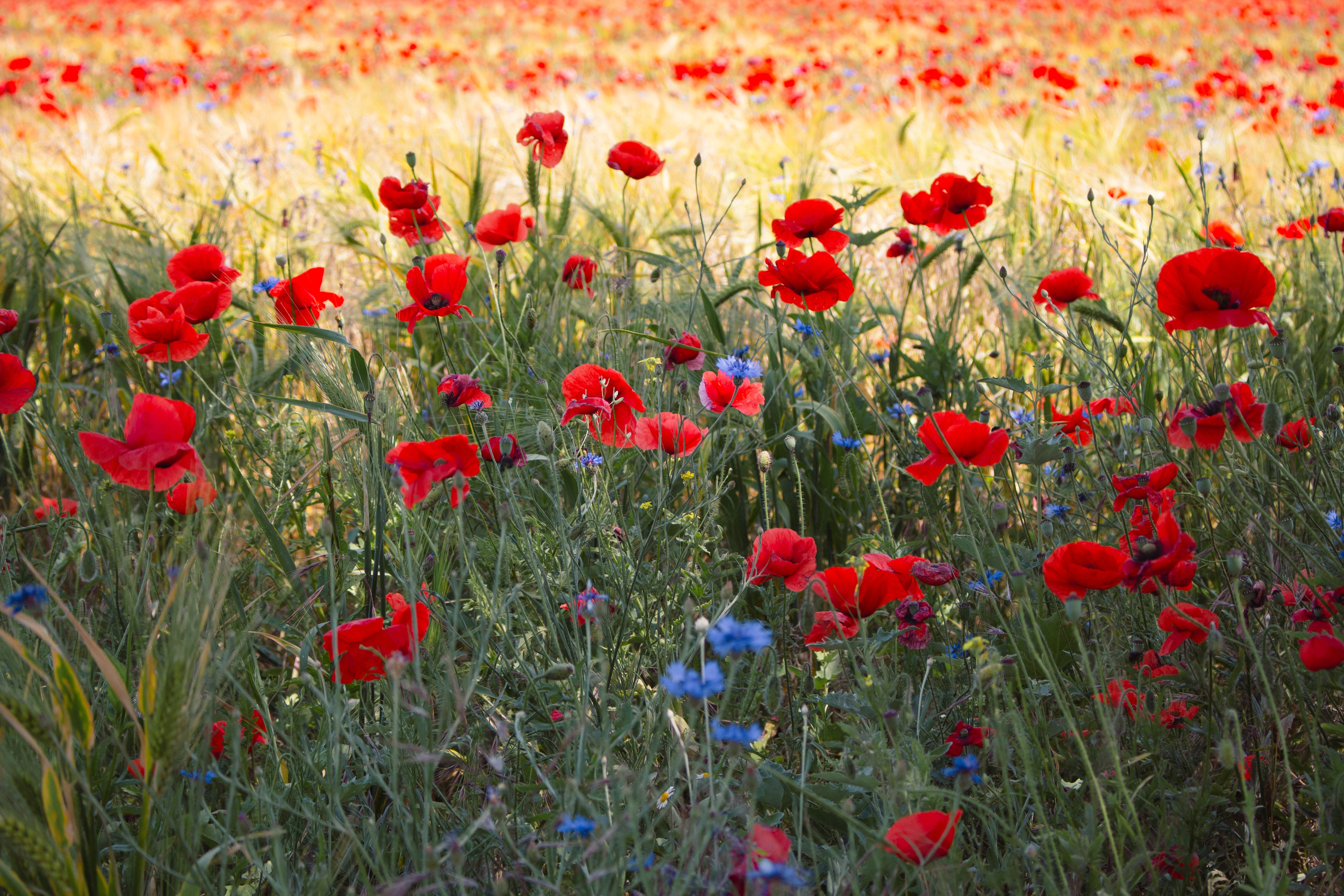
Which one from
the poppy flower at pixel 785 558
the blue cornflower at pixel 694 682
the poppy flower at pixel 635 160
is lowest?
the poppy flower at pixel 785 558

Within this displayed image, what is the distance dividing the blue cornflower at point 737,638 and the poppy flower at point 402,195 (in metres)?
1.18

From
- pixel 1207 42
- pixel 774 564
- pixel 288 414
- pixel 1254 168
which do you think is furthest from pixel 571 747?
pixel 1207 42

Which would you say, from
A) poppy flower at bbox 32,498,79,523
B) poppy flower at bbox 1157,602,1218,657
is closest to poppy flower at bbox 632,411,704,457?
poppy flower at bbox 1157,602,1218,657

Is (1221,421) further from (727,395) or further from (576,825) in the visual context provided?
(576,825)

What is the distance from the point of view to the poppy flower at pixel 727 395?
1.44 metres

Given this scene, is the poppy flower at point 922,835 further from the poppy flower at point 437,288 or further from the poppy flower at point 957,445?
the poppy flower at point 437,288

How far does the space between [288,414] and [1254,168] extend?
3.17 m

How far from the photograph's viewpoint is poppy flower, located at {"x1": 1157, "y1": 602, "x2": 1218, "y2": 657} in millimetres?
1144

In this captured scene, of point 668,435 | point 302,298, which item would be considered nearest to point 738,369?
point 668,435

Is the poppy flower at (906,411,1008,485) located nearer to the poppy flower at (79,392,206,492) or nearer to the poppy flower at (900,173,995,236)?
the poppy flower at (900,173,995,236)

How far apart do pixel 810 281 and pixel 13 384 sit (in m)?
1.16

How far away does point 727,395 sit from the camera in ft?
4.75

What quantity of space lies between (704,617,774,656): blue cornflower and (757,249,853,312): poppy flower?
2.64 ft

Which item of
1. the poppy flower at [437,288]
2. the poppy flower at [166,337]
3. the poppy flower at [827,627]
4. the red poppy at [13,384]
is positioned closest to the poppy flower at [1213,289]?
the poppy flower at [827,627]
